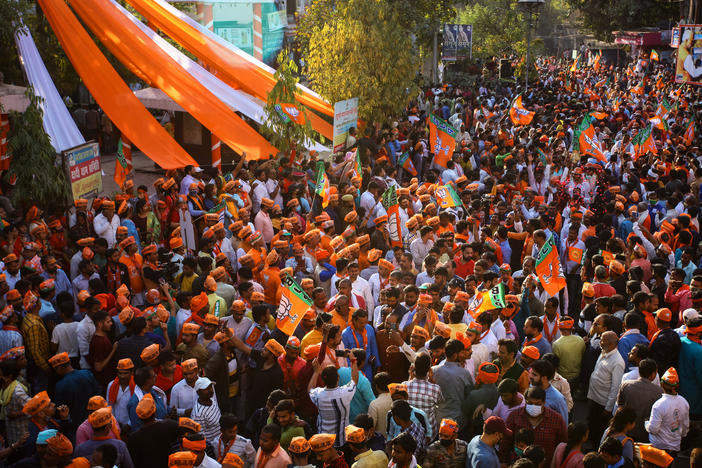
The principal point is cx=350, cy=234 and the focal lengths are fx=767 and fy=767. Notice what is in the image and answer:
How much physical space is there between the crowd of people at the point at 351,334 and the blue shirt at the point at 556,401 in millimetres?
17

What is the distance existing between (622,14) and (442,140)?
32.7 m

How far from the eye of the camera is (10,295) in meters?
7.49

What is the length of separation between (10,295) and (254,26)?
88.5ft

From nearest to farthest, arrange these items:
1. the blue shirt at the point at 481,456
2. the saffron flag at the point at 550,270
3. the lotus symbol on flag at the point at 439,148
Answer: the blue shirt at the point at 481,456 → the saffron flag at the point at 550,270 → the lotus symbol on flag at the point at 439,148

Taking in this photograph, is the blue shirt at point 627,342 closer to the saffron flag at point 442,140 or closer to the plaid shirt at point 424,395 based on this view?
the plaid shirt at point 424,395

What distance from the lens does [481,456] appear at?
17.3 ft

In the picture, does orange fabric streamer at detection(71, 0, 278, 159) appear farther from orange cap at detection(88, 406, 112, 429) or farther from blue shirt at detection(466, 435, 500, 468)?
blue shirt at detection(466, 435, 500, 468)

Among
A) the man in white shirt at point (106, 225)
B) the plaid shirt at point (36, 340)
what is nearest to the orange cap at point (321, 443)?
the plaid shirt at point (36, 340)

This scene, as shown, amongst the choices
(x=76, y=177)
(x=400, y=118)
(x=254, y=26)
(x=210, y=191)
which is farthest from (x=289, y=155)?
(x=254, y=26)

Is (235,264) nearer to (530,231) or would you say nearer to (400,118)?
(530,231)

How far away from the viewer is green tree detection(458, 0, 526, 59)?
41469 mm

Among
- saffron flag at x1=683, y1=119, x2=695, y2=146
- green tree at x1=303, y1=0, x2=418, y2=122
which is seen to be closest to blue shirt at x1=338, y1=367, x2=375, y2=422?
green tree at x1=303, y1=0, x2=418, y2=122

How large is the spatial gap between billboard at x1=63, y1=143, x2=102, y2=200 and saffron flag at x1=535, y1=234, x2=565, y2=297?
6318mm

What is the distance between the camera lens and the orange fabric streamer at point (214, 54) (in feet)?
50.7
